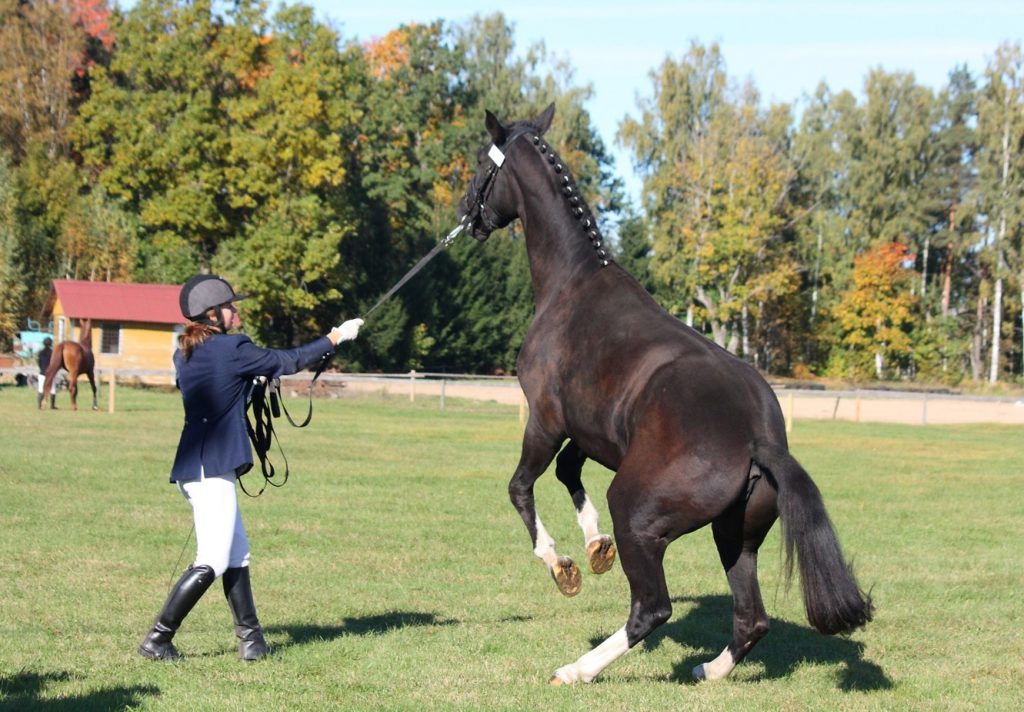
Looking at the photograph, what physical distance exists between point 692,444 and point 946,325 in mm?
66131

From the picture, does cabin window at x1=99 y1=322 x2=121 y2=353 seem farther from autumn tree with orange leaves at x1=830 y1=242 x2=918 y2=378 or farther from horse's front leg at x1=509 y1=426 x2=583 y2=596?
horse's front leg at x1=509 y1=426 x2=583 y2=596

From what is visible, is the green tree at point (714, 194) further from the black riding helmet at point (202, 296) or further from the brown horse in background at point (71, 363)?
the black riding helmet at point (202, 296)

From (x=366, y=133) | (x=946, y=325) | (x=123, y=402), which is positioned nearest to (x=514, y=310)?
(x=366, y=133)

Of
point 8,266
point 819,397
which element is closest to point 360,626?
point 819,397

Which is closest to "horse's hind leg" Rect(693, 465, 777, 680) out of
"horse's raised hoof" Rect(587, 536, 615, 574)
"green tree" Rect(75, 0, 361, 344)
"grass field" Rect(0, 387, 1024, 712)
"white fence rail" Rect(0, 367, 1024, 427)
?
"grass field" Rect(0, 387, 1024, 712)

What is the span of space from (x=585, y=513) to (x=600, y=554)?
14.8 inches

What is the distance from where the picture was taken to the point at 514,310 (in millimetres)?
63844

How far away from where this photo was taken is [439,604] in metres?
9.37

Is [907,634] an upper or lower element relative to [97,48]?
lower

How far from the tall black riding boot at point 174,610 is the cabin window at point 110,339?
4478 cm

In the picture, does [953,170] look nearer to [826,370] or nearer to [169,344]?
[826,370]

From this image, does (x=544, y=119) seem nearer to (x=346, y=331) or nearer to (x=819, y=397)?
(x=346, y=331)

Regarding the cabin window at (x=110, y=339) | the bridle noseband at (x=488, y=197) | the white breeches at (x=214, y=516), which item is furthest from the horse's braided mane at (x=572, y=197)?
the cabin window at (x=110, y=339)

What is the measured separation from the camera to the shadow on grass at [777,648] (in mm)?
7172
